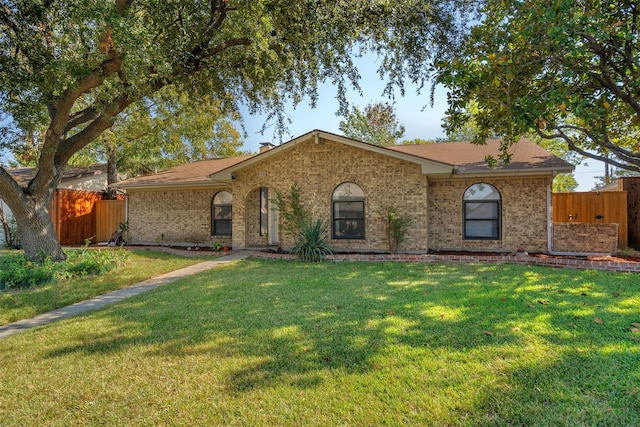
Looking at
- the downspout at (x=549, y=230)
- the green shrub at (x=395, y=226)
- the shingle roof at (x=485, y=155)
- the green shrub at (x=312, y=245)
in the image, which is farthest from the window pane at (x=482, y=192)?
the green shrub at (x=312, y=245)

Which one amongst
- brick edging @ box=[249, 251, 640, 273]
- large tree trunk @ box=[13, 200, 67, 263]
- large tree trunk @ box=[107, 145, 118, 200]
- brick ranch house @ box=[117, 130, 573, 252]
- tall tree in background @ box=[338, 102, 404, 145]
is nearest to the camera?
brick edging @ box=[249, 251, 640, 273]

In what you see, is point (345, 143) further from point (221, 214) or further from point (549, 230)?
point (549, 230)

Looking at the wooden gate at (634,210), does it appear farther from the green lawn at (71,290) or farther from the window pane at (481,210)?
the green lawn at (71,290)

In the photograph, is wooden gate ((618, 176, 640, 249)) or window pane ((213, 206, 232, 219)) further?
window pane ((213, 206, 232, 219))

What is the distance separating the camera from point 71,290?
727cm

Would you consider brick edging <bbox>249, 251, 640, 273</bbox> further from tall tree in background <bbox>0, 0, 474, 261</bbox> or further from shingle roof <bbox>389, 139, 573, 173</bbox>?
tall tree in background <bbox>0, 0, 474, 261</bbox>

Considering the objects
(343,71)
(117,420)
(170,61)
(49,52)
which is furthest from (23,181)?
(117,420)

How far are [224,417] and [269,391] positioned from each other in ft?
1.46

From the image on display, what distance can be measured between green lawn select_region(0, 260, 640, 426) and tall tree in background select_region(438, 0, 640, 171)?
3.47 meters

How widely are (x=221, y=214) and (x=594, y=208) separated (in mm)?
14114

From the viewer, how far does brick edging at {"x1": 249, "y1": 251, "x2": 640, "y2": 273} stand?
27.0ft

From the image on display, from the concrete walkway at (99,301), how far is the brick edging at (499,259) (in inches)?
113

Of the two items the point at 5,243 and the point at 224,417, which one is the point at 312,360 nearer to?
the point at 224,417

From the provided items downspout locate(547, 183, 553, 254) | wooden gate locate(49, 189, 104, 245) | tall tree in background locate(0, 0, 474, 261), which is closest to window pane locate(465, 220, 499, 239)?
downspout locate(547, 183, 553, 254)
